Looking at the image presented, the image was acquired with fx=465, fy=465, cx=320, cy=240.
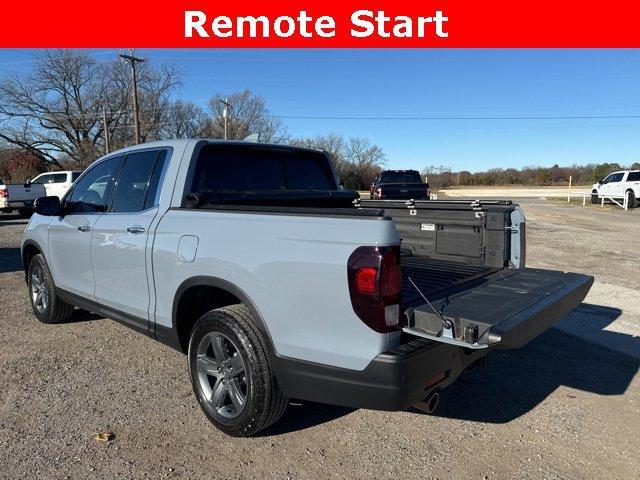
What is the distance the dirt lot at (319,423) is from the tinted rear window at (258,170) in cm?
163

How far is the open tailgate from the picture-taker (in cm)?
224

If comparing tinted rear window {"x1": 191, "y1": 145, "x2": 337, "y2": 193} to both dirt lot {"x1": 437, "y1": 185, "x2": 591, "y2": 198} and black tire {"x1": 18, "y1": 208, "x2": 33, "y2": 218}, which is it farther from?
dirt lot {"x1": 437, "y1": 185, "x2": 591, "y2": 198}

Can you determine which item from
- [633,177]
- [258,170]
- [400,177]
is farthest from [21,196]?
[633,177]

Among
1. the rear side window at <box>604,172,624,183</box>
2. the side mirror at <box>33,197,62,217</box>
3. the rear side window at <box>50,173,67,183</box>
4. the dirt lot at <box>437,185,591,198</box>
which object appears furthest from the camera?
the dirt lot at <box>437,185,591,198</box>

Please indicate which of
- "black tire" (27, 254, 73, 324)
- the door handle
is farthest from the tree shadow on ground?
"black tire" (27, 254, 73, 324)

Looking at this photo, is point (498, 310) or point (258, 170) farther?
point (258, 170)

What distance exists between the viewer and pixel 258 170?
3.89 m

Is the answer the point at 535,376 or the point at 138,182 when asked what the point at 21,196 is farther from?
the point at 535,376

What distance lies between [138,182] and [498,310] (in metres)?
2.86

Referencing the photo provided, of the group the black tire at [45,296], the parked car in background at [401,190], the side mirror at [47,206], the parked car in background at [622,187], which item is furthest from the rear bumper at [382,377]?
the parked car in background at [622,187]

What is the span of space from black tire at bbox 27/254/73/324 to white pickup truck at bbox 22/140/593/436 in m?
0.23

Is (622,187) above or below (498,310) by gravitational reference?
above

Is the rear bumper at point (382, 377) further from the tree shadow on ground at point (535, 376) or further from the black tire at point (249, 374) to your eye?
the tree shadow on ground at point (535, 376)

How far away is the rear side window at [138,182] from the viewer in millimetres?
3584
